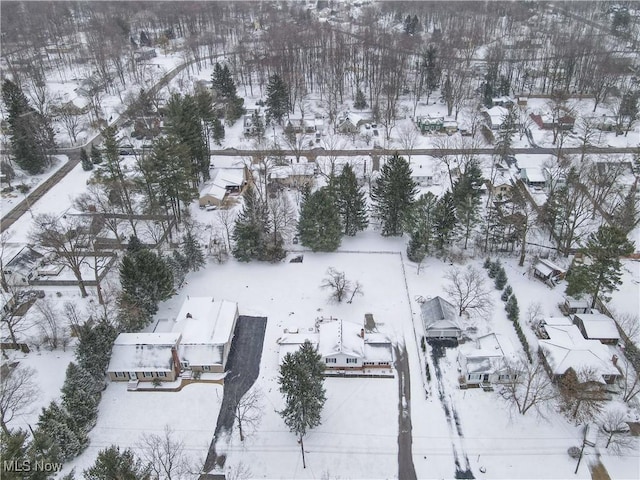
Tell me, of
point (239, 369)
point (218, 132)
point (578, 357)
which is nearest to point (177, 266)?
point (239, 369)

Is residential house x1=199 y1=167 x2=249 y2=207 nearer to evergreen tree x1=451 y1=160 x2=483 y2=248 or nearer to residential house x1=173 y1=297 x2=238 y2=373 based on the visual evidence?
residential house x1=173 y1=297 x2=238 y2=373

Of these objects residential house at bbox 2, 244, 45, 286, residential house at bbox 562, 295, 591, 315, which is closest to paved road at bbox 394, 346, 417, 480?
residential house at bbox 562, 295, 591, 315

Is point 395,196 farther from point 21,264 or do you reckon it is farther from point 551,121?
point 551,121

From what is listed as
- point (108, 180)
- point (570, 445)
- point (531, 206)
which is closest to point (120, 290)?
point (108, 180)

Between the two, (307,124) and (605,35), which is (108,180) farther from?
(605,35)

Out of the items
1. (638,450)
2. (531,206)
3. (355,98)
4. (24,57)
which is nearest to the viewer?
(638,450)

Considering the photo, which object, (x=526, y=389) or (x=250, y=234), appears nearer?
(x=526, y=389)

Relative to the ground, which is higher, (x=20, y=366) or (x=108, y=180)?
(x=108, y=180)

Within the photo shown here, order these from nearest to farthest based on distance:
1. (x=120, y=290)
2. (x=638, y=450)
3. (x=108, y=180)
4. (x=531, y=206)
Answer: (x=638, y=450) → (x=120, y=290) → (x=108, y=180) → (x=531, y=206)
